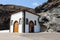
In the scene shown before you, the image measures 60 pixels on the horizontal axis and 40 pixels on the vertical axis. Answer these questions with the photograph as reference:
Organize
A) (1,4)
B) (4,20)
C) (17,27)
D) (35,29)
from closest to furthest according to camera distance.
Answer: (17,27) < (35,29) < (4,20) < (1,4)

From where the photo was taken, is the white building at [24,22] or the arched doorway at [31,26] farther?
the arched doorway at [31,26]

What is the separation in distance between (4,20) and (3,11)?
2748mm

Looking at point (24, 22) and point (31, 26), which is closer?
point (24, 22)

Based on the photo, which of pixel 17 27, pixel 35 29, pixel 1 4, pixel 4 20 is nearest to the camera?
pixel 17 27

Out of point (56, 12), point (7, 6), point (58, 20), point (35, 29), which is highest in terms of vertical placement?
point (7, 6)

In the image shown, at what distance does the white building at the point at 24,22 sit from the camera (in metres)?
20.2

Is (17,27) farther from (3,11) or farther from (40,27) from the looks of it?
(3,11)

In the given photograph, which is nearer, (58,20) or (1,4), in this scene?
(58,20)

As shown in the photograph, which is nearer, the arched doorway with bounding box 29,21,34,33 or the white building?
the white building

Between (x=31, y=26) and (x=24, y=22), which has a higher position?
(x=24, y=22)

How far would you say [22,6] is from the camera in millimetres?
36656

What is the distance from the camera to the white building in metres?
20.2

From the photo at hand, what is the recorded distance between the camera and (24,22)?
20.2 meters

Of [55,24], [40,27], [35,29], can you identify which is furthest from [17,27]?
[55,24]
